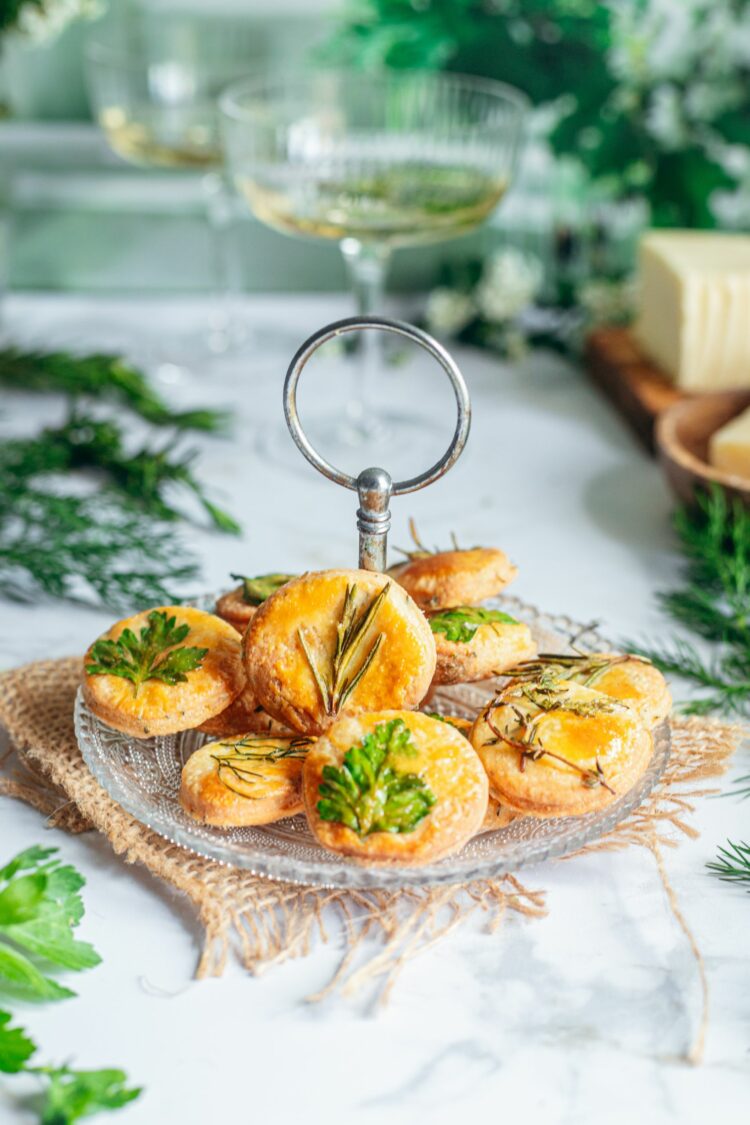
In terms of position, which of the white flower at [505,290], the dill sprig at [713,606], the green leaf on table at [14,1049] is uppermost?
the white flower at [505,290]

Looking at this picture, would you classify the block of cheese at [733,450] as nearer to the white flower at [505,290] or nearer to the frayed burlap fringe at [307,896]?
the frayed burlap fringe at [307,896]

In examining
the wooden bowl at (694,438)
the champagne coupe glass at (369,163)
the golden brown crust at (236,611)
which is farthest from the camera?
the champagne coupe glass at (369,163)

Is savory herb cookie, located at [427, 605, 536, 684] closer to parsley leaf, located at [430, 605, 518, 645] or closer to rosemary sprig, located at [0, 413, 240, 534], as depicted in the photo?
parsley leaf, located at [430, 605, 518, 645]

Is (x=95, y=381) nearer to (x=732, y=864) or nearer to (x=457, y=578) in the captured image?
(x=457, y=578)

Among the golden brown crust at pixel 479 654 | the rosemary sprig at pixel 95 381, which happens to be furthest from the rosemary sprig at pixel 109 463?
the golden brown crust at pixel 479 654

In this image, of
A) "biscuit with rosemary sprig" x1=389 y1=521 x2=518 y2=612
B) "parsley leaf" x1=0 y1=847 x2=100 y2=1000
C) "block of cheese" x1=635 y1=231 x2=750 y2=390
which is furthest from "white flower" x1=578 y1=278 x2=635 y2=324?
"parsley leaf" x1=0 y1=847 x2=100 y2=1000

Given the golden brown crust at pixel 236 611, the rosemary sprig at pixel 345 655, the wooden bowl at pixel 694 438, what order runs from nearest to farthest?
the rosemary sprig at pixel 345 655, the golden brown crust at pixel 236 611, the wooden bowl at pixel 694 438

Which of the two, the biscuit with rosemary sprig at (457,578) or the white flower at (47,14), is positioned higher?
the white flower at (47,14)

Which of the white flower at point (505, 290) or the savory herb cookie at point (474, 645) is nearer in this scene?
the savory herb cookie at point (474, 645)
